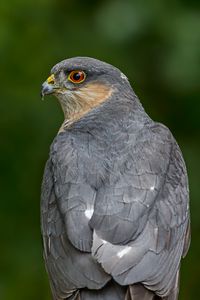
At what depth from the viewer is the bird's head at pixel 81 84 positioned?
36.9 ft

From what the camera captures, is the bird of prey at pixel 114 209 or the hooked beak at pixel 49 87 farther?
the hooked beak at pixel 49 87

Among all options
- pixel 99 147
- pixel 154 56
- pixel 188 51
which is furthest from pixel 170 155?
pixel 154 56

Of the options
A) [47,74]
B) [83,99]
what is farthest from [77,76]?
[47,74]

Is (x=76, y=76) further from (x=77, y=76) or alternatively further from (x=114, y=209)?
(x=114, y=209)

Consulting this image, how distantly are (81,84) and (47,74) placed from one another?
6.82 feet

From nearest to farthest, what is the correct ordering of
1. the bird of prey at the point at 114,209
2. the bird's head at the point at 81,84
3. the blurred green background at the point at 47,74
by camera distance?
the bird of prey at the point at 114,209
the bird's head at the point at 81,84
the blurred green background at the point at 47,74

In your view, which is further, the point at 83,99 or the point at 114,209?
the point at 83,99

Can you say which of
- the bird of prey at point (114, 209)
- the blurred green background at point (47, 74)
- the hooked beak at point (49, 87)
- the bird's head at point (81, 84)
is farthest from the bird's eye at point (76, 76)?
the blurred green background at point (47, 74)

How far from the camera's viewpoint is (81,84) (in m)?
11.3

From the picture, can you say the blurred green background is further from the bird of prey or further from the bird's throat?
the bird of prey

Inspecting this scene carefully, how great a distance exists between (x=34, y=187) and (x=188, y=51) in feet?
7.27

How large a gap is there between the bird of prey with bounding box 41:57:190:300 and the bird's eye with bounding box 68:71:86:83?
1.26ft

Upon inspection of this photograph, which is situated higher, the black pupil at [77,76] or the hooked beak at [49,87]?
the black pupil at [77,76]

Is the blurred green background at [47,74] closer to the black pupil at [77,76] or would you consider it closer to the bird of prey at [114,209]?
the black pupil at [77,76]
